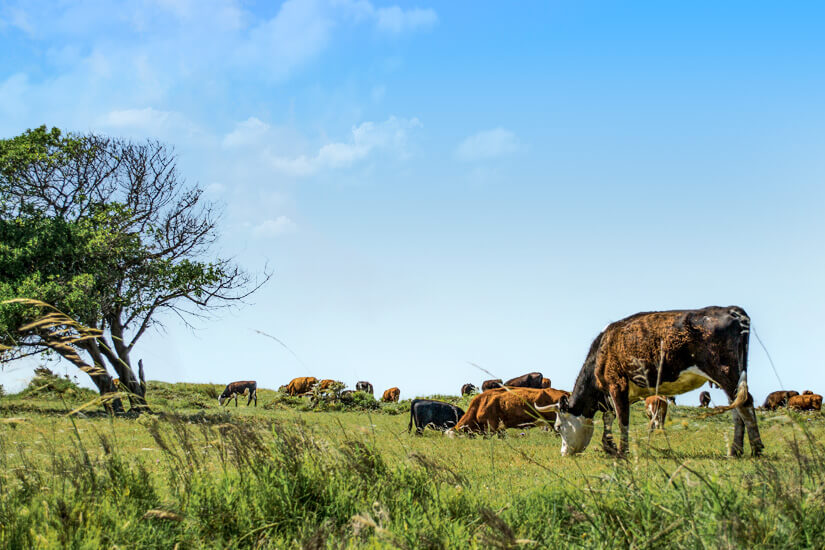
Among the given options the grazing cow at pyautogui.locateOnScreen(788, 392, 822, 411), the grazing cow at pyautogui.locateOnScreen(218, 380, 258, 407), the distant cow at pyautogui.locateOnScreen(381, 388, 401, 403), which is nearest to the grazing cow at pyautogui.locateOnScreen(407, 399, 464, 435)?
the grazing cow at pyautogui.locateOnScreen(218, 380, 258, 407)

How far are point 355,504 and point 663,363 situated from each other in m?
8.77

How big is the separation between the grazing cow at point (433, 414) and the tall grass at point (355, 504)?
14246 millimetres

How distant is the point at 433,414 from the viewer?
20.6 metres

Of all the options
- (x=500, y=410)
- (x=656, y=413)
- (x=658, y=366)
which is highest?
(x=658, y=366)

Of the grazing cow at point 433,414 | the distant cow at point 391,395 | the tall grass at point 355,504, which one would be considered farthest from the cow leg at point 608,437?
the distant cow at point 391,395

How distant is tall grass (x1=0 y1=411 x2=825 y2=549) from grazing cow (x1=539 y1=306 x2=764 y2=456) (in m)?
A: 5.58

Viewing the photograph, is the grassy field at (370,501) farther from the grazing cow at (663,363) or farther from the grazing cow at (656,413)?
the grazing cow at (663,363)

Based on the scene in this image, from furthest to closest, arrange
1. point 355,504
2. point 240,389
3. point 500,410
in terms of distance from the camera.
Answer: point 240,389 < point 500,410 < point 355,504

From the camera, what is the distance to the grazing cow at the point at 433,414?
66.4 feet

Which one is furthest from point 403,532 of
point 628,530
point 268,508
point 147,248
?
point 147,248

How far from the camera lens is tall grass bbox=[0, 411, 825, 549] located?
13.7 ft

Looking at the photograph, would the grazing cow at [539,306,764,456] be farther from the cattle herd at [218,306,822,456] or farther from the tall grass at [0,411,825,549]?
the tall grass at [0,411,825,549]

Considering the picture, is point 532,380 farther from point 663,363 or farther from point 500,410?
point 663,363

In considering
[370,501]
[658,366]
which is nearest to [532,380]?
[658,366]
